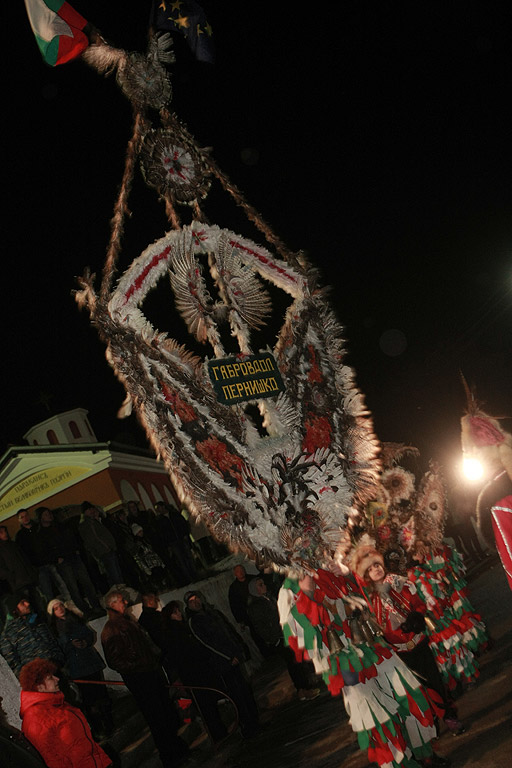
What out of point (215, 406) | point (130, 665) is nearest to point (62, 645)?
point (130, 665)

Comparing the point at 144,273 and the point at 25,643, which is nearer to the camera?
the point at 144,273

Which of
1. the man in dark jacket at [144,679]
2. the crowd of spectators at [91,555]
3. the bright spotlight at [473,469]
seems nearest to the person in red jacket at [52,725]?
the man in dark jacket at [144,679]

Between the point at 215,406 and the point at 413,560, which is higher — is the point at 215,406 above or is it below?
above

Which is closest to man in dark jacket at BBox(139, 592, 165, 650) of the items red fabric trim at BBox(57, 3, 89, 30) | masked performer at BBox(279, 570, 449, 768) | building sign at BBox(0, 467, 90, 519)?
masked performer at BBox(279, 570, 449, 768)

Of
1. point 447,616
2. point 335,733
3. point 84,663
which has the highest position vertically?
point 84,663

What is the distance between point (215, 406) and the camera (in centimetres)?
397

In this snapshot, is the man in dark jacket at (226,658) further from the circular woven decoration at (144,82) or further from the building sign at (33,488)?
the building sign at (33,488)

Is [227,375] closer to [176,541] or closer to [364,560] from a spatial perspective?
[364,560]

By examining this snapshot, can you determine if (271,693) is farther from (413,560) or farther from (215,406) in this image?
(215,406)

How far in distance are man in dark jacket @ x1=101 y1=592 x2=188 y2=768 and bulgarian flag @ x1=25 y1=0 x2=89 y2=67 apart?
4.74 m

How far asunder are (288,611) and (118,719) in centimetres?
384

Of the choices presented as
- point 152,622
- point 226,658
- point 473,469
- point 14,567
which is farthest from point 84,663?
point 473,469

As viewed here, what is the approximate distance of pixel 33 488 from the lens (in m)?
22.6

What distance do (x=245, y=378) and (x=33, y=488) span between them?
20222 mm
